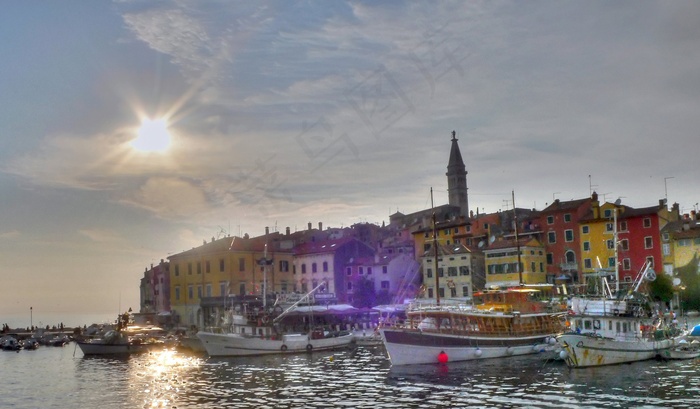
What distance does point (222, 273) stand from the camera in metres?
91.0

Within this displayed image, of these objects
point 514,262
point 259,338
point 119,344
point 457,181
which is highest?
point 457,181

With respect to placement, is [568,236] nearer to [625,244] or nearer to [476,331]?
[625,244]

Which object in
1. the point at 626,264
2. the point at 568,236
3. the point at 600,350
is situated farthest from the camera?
the point at 568,236

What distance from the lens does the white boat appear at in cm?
4519

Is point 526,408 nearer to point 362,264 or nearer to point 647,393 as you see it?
point 647,393

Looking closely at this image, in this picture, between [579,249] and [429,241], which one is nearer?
[579,249]

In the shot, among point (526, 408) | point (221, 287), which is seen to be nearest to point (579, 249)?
point (221, 287)


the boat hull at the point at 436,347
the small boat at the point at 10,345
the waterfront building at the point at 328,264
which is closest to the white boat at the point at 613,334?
the boat hull at the point at 436,347

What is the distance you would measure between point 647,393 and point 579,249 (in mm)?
49301

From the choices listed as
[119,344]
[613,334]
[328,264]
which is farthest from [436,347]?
[328,264]

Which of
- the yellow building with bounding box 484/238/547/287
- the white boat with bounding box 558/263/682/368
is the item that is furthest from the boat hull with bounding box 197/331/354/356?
the yellow building with bounding box 484/238/547/287

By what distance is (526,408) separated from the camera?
31.3m

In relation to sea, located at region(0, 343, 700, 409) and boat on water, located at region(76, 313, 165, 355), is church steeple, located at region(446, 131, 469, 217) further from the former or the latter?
sea, located at region(0, 343, 700, 409)

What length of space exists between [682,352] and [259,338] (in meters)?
33.0
